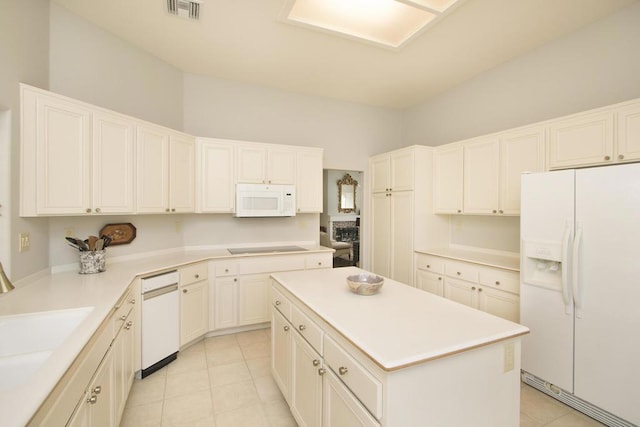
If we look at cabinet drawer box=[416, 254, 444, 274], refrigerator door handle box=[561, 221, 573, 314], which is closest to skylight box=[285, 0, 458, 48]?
refrigerator door handle box=[561, 221, 573, 314]

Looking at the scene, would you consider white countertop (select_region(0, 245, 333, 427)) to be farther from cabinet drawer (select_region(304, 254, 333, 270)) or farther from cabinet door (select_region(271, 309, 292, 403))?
cabinet door (select_region(271, 309, 292, 403))

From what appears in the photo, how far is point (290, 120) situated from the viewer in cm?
417

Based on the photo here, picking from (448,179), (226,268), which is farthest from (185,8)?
(448,179)

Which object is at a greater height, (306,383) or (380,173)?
(380,173)

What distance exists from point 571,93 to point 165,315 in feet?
14.3

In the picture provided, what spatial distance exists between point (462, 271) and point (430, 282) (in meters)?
0.50

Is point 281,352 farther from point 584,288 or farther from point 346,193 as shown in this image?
point 346,193

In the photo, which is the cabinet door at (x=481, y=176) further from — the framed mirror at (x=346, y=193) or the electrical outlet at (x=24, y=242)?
the electrical outlet at (x=24, y=242)

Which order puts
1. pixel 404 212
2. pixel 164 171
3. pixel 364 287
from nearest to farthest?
1. pixel 364 287
2. pixel 164 171
3. pixel 404 212

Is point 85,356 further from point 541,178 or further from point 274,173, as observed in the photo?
point 541,178

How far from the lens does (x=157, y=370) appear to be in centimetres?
260

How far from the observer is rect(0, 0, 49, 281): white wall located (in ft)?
5.96

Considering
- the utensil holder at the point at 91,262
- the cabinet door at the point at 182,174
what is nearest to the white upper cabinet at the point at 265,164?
the cabinet door at the point at 182,174

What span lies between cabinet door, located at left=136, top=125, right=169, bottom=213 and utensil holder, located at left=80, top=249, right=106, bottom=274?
0.50 meters
